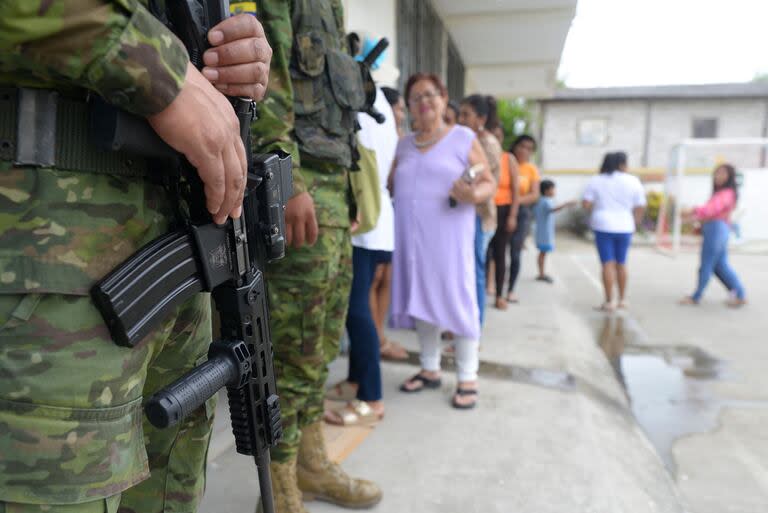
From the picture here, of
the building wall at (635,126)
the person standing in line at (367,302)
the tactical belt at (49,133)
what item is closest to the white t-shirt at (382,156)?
the person standing in line at (367,302)

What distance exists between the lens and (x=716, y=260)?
630 centimetres

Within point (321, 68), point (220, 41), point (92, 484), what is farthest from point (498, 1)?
point (92, 484)

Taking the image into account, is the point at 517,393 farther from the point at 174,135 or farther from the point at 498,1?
the point at 498,1

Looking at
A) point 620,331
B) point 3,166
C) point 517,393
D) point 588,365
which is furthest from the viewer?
point 620,331

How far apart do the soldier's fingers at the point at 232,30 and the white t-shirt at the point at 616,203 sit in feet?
17.4

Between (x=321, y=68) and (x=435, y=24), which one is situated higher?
(x=435, y=24)

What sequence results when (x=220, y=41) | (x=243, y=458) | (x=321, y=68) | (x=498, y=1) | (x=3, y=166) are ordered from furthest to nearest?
(x=498, y=1), (x=243, y=458), (x=321, y=68), (x=220, y=41), (x=3, y=166)

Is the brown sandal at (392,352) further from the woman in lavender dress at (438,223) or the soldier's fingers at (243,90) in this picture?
the soldier's fingers at (243,90)

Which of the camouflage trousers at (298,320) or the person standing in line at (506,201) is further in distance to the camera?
the person standing in line at (506,201)

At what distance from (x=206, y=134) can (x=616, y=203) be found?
5.50 metres

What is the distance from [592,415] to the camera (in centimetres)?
294

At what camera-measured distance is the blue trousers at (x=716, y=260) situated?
6.23 m

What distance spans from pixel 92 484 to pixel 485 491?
166cm

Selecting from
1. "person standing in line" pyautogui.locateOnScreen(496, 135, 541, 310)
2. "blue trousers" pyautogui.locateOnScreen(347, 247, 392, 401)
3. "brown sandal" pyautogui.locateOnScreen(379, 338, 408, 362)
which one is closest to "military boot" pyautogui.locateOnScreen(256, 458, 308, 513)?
"blue trousers" pyautogui.locateOnScreen(347, 247, 392, 401)
